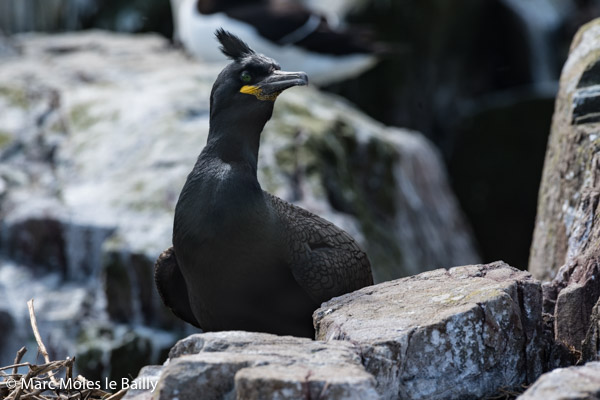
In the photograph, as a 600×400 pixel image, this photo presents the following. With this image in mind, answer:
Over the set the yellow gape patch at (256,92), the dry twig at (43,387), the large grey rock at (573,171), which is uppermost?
the yellow gape patch at (256,92)

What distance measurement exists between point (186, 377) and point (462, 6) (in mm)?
14309

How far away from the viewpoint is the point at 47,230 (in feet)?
26.6

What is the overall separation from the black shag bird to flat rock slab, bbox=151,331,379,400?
2.85ft

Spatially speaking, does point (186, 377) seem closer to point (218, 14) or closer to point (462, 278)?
point (462, 278)

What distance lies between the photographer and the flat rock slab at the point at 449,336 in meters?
3.69

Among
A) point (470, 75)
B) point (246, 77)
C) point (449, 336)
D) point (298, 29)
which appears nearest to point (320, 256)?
point (246, 77)

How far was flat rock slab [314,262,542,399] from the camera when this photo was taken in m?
3.69

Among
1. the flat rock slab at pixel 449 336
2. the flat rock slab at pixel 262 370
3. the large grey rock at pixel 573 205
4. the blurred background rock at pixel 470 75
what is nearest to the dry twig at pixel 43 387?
the flat rock slab at pixel 262 370

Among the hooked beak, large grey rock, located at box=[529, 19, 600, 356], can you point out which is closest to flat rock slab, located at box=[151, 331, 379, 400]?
large grey rock, located at box=[529, 19, 600, 356]

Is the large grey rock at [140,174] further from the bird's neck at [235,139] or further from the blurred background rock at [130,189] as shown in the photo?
the bird's neck at [235,139]

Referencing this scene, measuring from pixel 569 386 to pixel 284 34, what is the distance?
9.05m

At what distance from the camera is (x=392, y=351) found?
3633mm

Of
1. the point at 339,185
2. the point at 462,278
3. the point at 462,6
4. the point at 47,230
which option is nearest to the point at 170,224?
the point at 47,230

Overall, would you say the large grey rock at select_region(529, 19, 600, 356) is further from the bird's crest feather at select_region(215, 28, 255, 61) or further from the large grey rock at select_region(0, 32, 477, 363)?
the large grey rock at select_region(0, 32, 477, 363)
